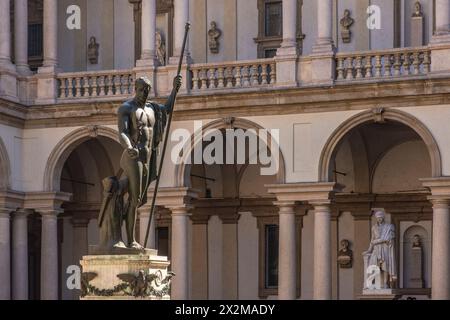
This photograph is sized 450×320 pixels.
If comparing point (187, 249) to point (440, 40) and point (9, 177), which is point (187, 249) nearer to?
point (9, 177)

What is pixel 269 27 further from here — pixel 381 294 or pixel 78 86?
pixel 381 294

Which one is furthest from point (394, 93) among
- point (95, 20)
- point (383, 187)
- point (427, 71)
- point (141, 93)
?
point (141, 93)

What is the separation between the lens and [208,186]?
40156mm

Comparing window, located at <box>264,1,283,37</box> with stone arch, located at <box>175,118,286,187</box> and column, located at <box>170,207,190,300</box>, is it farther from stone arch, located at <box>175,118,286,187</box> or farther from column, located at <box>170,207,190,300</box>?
column, located at <box>170,207,190,300</box>

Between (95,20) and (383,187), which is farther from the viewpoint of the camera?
(95,20)

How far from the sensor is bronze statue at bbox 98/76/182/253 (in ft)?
63.8

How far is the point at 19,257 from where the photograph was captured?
3644 centimetres

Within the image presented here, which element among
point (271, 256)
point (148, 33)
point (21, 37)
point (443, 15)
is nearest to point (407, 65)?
point (443, 15)

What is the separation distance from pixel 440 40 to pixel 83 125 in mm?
9280

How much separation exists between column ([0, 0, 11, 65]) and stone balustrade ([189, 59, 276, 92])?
4.74 m

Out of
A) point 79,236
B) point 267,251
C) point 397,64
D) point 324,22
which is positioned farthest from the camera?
point 79,236

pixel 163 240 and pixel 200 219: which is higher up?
pixel 200 219

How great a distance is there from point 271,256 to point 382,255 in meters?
5.99

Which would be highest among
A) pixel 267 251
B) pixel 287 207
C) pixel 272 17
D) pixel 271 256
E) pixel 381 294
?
pixel 272 17
